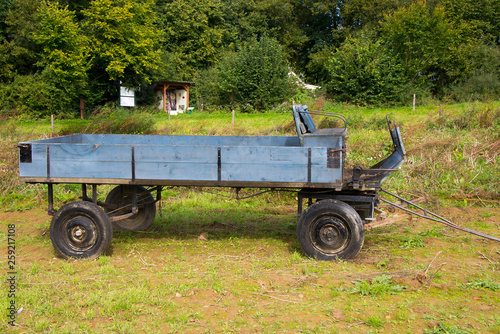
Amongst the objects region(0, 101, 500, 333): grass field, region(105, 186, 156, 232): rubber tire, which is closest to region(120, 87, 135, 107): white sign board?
region(0, 101, 500, 333): grass field

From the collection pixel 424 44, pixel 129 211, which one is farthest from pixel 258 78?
pixel 129 211

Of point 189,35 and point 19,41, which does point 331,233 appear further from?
point 189,35

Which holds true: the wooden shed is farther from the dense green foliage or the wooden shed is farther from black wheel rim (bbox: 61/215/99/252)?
black wheel rim (bbox: 61/215/99/252)

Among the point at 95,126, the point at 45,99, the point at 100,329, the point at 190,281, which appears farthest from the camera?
the point at 45,99

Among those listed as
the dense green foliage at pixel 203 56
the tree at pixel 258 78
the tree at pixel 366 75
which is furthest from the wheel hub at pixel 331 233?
the tree at pixel 366 75

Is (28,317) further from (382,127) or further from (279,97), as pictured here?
(279,97)

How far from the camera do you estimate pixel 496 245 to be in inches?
273

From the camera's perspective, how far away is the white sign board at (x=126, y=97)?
1163 inches

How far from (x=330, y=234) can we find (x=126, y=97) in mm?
26194

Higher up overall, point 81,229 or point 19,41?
point 19,41

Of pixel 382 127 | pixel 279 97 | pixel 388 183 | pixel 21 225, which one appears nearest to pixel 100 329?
pixel 21 225

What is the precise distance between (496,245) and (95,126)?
11.1m

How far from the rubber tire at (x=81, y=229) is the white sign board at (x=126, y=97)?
24283 mm

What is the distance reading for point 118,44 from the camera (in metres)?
28.7
